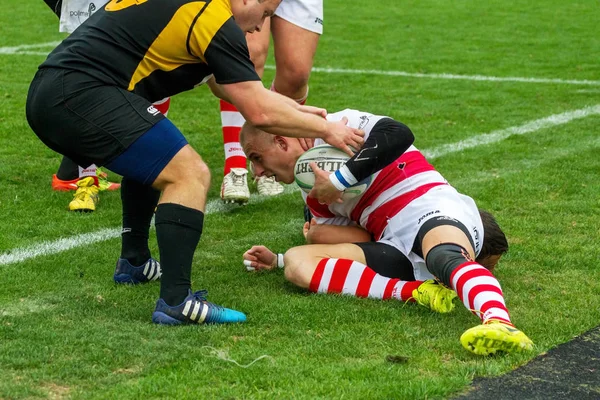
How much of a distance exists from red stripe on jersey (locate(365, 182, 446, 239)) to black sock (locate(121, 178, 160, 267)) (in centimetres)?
101

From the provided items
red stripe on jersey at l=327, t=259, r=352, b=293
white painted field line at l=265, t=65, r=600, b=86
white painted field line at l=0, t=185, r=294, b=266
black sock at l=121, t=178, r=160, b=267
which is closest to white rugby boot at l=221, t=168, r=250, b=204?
white painted field line at l=0, t=185, r=294, b=266

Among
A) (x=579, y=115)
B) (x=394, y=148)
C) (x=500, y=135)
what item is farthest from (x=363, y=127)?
(x=579, y=115)

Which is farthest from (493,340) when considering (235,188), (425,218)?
(235,188)

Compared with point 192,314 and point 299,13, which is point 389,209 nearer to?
point 192,314

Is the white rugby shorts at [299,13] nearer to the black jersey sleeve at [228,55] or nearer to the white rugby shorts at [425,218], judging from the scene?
the white rugby shorts at [425,218]

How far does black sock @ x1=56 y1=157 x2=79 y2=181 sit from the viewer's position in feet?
20.5

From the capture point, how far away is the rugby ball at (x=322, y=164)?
14.6 feet

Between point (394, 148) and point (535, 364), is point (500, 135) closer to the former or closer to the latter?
point (394, 148)

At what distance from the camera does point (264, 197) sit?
6371mm

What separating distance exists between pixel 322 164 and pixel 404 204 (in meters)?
0.41

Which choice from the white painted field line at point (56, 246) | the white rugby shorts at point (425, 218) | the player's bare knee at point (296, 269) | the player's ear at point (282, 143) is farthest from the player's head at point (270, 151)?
the white painted field line at point (56, 246)

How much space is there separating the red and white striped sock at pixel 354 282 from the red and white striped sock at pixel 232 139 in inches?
79.1

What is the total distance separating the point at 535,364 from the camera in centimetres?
344

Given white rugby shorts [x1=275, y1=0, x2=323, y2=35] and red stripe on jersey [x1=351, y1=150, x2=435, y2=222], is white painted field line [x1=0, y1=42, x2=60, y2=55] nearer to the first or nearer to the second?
white rugby shorts [x1=275, y1=0, x2=323, y2=35]
